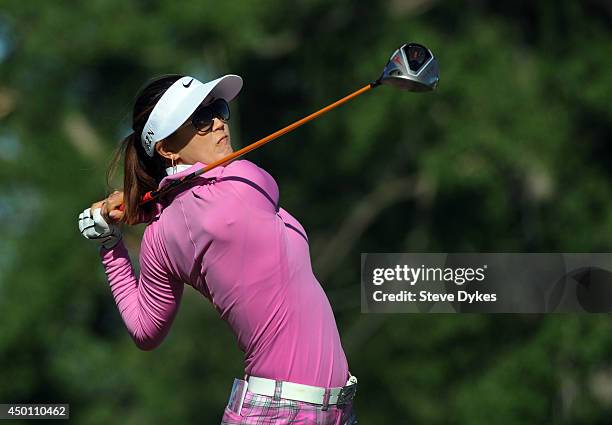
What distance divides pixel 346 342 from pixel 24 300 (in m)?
2.93

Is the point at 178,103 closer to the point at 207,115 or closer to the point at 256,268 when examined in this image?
the point at 207,115

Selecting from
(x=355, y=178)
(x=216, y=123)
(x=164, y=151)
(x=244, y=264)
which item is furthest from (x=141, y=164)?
(x=355, y=178)

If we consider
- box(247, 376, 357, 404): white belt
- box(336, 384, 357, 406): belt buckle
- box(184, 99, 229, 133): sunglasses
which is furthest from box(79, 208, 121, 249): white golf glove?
box(336, 384, 357, 406): belt buckle

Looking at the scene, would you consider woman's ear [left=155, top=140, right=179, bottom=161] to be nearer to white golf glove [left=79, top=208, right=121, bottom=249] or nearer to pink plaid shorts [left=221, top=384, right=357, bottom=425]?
white golf glove [left=79, top=208, right=121, bottom=249]

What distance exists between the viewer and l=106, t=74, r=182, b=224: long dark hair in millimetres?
2713

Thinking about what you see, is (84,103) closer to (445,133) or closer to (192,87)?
(445,133)

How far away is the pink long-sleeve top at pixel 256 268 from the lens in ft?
8.16

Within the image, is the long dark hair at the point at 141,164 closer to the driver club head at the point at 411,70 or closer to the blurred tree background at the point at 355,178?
the driver club head at the point at 411,70

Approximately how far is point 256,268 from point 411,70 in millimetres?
650

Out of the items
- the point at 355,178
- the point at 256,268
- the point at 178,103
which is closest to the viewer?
the point at 256,268

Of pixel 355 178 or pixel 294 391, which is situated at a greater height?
pixel 355 178

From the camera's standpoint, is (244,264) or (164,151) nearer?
(244,264)

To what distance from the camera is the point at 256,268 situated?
249 cm

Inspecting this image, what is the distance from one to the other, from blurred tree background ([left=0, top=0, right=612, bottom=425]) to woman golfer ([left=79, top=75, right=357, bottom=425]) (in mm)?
7486
